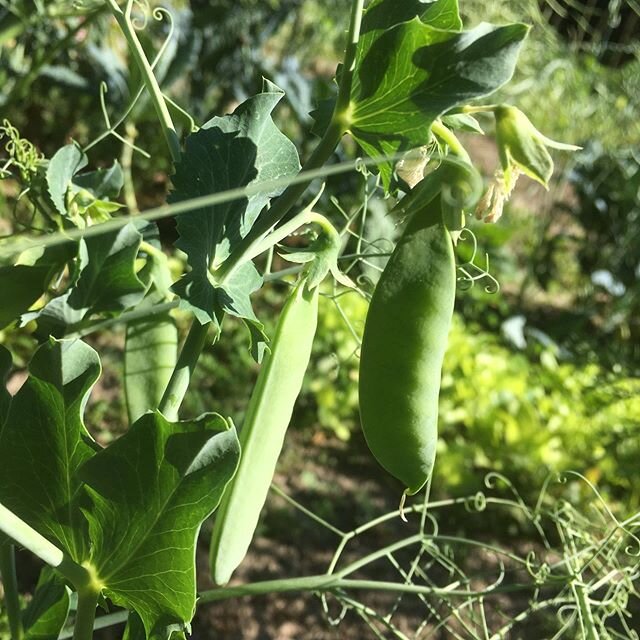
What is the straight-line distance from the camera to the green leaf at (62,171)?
23.9 inches

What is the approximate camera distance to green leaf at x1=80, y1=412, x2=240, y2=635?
412mm

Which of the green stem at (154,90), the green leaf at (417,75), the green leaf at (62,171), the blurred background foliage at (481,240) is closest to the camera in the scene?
the green leaf at (417,75)

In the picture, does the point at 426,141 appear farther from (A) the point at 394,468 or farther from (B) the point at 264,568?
(B) the point at 264,568

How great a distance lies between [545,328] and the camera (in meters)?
3.13

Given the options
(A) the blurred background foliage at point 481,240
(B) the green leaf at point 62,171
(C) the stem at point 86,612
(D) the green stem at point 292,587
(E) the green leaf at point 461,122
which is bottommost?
(A) the blurred background foliage at point 481,240

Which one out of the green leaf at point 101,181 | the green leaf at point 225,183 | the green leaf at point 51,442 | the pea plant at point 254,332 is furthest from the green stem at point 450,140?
the green leaf at point 101,181

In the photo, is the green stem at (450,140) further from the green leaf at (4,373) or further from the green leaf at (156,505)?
the green leaf at (4,373)

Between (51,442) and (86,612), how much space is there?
0.37 feet

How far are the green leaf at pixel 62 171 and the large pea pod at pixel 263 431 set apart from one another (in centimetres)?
24

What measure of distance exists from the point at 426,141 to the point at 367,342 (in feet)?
0.39

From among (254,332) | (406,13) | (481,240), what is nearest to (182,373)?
(254,332)

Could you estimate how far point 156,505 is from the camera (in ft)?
1.45

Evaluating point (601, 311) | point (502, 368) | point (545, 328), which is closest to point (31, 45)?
point (502, 368)

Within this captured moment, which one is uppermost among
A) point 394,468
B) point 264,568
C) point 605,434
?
point 394,468
